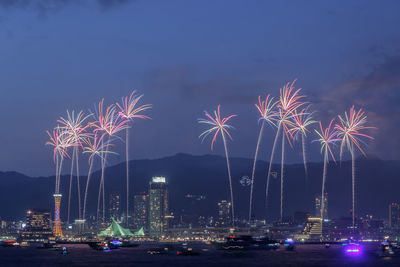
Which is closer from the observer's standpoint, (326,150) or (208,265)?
(326,150)

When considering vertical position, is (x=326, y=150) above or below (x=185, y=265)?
above

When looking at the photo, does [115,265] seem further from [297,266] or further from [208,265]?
[297,266]

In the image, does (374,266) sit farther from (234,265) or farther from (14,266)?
(14,266)

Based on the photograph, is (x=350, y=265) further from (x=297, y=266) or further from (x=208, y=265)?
(x=208, y=265)

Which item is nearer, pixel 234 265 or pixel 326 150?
pixel 326 150

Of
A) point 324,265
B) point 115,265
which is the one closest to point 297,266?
point 324,265

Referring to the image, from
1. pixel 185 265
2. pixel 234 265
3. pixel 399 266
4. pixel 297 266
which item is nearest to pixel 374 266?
pixel 399 266

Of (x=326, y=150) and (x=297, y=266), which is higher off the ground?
(x=326, y=150)

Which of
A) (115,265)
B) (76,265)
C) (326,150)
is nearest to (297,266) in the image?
(326,150)
